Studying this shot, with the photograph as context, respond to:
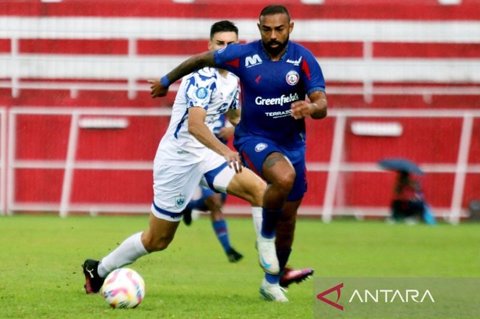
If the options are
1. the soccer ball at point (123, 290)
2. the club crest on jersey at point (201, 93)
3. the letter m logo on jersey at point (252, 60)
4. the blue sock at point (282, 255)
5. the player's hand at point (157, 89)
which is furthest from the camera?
the club crest on jersey at point (201, 93)

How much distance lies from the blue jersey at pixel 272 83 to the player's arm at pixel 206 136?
1.02 ft

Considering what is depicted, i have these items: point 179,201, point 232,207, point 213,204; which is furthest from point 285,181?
point 232,207

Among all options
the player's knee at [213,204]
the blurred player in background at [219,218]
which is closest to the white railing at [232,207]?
the blurred player in background at [219,218]

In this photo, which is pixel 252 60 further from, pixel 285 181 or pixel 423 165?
pixel 423 165

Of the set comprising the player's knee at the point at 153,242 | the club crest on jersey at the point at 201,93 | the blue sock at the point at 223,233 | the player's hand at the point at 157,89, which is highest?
the player's hand at the point at 157,89

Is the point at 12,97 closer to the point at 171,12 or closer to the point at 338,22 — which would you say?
the point at 171,12

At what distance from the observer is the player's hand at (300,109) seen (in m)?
9.45

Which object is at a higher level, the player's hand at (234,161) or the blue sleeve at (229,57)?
the blue sleeve at (229,57)

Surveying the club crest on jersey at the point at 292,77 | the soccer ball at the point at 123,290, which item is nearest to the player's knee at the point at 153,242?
the soccer ball at the point at 123,290

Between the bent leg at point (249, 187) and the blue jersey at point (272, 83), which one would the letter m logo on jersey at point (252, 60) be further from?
the bent leg at point (249, 187)

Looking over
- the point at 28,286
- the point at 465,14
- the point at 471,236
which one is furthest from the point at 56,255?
the point at 465,14

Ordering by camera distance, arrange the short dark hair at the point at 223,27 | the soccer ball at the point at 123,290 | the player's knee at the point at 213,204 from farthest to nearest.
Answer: the player's knee at the point at 213,204 < the short dark hair at the point at 223,27 < the soccer ball at the point at 123,290

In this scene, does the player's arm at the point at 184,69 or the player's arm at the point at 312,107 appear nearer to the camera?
the player's arm at the point at 312,107

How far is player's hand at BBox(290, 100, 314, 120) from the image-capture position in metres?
9.45
